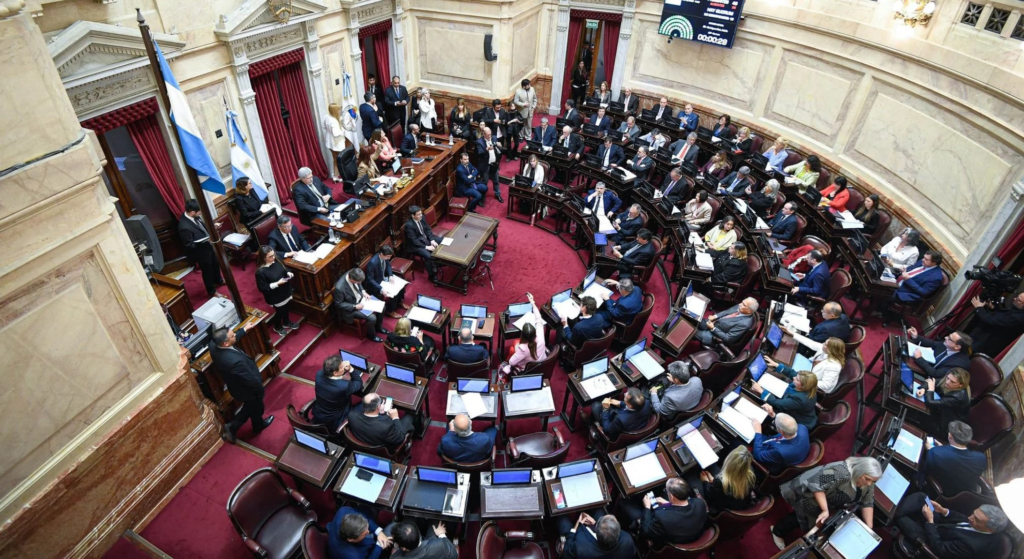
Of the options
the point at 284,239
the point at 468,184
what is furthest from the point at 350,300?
the point at 468,184

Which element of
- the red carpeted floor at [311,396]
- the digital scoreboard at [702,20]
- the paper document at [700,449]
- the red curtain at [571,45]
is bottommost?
the red carpeted floor at [311,396]

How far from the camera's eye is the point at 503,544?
471 centimetres

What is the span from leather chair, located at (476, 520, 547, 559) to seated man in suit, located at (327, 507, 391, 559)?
854 mm

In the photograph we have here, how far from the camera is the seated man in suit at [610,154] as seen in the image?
37.4ft

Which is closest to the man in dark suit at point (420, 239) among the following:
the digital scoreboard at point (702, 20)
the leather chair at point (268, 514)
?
the leather chair at point (268, 514)

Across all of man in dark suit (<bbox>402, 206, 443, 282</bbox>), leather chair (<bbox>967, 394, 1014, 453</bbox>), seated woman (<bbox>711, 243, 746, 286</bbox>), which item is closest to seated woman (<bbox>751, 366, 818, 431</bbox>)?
leather chair (<bbox>967, 394, 1014, 453</bbox>)

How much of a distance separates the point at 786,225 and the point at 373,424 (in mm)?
7889

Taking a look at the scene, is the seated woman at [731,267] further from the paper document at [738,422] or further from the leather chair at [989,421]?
the leather chair at [989,421]

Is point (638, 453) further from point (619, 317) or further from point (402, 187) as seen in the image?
point (402, 187)

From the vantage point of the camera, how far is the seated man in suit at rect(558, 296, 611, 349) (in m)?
6.82

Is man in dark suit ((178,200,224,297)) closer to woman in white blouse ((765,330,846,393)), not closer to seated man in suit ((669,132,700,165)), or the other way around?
woman in white blouse ((765,330,846,393))

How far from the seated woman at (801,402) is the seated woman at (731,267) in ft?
8.73

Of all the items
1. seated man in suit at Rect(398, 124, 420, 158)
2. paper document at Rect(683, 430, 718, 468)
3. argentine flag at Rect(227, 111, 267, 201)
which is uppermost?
argentine flag at Rect(227, 111, 267, 201)

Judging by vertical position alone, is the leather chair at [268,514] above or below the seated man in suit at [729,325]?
below
